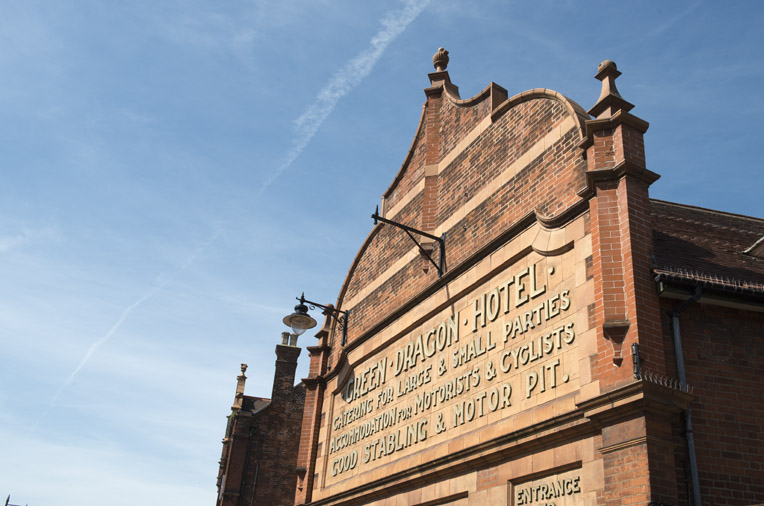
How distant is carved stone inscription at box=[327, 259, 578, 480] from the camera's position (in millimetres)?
10047

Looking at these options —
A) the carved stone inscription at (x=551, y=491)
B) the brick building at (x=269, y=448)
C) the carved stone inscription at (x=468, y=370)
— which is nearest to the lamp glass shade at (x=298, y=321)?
the carved stone inscription at (x=468, y=370)

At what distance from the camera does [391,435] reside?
13820 mm

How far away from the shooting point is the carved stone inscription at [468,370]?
1005 cm

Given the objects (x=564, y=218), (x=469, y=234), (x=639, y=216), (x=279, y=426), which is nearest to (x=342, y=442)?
(x=469, y=234)

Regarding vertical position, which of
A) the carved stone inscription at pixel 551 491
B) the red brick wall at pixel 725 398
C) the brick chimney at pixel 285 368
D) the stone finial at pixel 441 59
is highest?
the stone finial at pixel 441 59

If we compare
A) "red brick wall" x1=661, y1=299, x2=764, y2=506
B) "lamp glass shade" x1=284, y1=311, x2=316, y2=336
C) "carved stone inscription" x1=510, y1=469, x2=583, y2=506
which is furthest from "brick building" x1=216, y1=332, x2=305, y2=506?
"red brick wall" x1=661, y1=299, x2=764, y2=506

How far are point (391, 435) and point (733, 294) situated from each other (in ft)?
23.9

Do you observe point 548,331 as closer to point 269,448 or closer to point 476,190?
point 476,190

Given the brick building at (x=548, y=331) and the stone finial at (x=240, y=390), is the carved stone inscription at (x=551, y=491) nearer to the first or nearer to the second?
the brick building at (x=548, y=331)

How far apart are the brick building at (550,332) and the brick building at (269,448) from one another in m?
13.2

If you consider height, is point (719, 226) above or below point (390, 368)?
above

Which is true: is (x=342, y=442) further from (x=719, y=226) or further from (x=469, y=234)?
(x=719, y=226)

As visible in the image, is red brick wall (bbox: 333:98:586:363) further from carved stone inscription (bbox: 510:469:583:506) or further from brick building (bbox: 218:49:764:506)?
carved stone inscription (bbox: 510:469:583:506)

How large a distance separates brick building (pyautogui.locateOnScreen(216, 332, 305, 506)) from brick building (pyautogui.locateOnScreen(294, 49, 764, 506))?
518 inches
